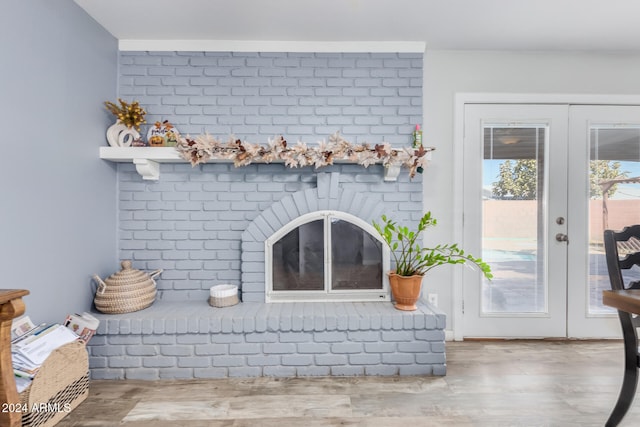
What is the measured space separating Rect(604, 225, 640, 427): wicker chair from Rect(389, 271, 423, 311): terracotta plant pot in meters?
0.98

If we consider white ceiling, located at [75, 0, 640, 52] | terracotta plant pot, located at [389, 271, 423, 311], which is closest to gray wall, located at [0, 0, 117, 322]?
white ceiling, located at [75, 0, 640, 52]

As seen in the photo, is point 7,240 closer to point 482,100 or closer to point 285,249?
point 285,249

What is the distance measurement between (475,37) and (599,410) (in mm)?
2468

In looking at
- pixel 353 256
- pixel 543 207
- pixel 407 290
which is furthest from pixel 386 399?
pixel 543 207

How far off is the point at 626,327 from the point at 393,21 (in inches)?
84.8

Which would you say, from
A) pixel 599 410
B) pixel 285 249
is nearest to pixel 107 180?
pixel 285 249

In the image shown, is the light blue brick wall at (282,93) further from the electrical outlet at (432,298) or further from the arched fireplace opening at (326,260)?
the electrical outlet at (432,298)

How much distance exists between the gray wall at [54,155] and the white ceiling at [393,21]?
33cm

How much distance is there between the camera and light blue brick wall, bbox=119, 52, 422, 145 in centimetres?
251

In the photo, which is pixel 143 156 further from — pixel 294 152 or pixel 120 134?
pixel 294 152

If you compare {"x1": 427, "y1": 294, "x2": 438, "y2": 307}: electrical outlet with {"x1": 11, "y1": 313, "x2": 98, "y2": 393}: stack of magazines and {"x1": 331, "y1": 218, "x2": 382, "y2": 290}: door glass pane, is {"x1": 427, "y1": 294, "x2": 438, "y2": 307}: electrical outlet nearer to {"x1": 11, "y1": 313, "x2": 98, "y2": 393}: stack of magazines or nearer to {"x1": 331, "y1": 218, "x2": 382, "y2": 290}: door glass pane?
{"x1": 331, "y1": 218, "x2": 382, "y2": 290}: door glass pane

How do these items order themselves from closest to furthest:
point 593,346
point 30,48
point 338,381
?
1. point 30,48
2. point 338,381
3. point 593,346

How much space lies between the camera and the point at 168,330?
6.88ft

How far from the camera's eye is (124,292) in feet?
7.16
